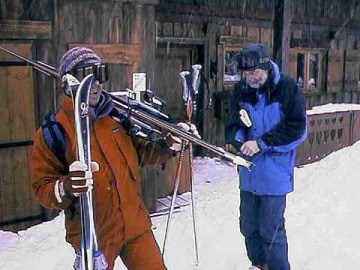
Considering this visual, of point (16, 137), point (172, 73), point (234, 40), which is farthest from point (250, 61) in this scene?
point (234, 40)

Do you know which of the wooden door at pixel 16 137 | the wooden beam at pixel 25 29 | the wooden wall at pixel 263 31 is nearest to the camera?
the wooden beam at pixel 25 29

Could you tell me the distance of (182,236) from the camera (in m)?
4.66

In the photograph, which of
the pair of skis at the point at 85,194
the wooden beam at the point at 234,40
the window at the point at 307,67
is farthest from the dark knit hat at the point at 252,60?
the window at the point at 307,67

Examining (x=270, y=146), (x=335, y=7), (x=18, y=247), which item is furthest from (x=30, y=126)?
(x=335, y=7)

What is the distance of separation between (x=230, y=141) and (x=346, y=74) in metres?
9.42

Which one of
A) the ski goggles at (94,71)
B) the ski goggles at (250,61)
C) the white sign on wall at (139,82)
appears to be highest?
the ski goggles at (250,61)

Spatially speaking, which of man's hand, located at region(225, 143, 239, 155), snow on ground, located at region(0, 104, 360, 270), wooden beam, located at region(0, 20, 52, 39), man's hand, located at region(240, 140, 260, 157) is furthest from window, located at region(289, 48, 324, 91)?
man's hand, located at region(240, 140, 260, 157)

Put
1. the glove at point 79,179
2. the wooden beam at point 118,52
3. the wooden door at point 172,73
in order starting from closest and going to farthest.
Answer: the glove at point 79,179, the wooden beam at point 118,52, the wooden door at point 172,73

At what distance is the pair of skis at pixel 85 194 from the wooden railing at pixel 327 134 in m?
6.68

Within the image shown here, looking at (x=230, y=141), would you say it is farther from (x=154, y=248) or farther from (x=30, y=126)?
(x=30, y=126)

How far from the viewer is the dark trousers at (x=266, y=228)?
3.23 m

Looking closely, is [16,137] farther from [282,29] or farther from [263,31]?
[263,31]

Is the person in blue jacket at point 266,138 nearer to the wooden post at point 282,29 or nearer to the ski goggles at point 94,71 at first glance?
the ski goggles at point 94,71

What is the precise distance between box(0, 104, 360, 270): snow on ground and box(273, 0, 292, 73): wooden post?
1821mm
